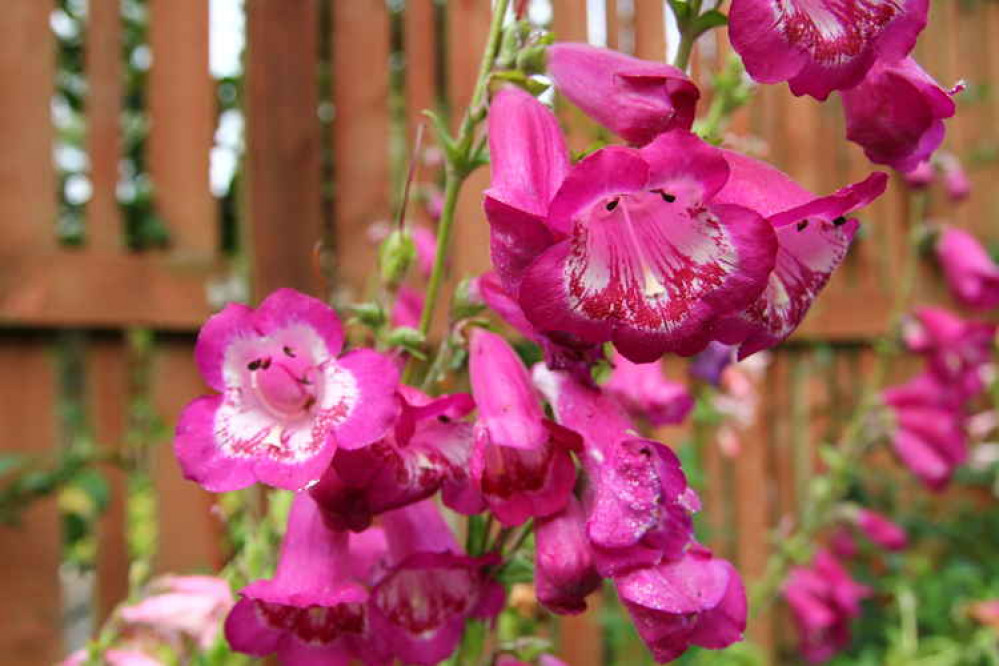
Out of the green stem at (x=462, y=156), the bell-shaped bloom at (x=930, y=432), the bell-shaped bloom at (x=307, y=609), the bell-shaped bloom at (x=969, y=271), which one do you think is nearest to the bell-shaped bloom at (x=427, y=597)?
the bell-shaped bloom at (x=307, y=609)

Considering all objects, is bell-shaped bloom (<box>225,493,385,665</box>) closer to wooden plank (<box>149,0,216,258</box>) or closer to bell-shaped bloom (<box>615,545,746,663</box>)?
bell-shaped bloom (<box>615,545,746,663</box>)

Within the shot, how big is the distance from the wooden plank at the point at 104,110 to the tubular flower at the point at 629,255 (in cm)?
138

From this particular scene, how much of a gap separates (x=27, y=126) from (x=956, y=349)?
65.8 inches

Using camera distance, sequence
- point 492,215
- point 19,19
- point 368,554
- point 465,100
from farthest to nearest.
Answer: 1. point 465,100
2. point 19,19
3. point 368,554
4. point 492,215

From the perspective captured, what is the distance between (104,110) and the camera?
166cm

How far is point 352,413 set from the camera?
1.50 ft

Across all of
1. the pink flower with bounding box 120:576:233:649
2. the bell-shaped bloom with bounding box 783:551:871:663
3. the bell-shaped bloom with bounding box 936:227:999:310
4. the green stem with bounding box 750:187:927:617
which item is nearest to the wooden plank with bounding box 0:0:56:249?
the pink flower with bounding box 120:576:233:649

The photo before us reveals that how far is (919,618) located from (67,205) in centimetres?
207

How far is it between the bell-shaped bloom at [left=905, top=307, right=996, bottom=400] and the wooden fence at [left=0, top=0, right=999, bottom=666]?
61cm

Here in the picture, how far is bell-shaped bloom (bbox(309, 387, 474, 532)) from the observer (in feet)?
1.47

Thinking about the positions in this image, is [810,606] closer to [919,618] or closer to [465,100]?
[919,618]

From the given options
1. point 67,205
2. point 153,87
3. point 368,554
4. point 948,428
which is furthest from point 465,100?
point 368,554

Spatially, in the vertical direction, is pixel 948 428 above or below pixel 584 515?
below

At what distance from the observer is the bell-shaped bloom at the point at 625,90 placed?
434 mm
